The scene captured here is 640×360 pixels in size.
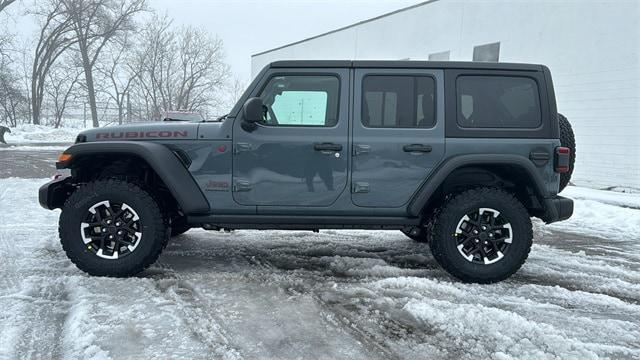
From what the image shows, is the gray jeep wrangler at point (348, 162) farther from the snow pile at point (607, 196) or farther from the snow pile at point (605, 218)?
the snow pile at point (607, 196)

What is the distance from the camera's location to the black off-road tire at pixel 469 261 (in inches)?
159

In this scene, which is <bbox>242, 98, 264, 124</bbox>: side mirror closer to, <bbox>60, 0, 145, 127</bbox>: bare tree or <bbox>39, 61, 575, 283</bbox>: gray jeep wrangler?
<bbox>39, 61, 575, 283</bbox>: gray jeep wrangler

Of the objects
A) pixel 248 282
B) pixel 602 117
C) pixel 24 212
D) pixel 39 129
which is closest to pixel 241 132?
pixel 248 282

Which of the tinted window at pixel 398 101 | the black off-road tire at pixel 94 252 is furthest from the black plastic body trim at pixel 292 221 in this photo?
the tinted window at pixel 398 101

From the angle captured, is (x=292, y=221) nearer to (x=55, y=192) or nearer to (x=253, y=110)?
(x=253, y=110)

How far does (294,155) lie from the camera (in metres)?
4.04

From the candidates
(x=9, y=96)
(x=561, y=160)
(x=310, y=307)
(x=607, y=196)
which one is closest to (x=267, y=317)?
(x=310, y=307)

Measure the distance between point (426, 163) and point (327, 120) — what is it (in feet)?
3.10

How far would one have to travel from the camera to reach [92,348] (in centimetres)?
272

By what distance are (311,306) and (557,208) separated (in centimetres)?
235

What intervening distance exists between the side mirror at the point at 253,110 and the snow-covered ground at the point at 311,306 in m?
1.39

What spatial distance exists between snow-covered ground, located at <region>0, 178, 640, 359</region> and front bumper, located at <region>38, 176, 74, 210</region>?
59 centimetres

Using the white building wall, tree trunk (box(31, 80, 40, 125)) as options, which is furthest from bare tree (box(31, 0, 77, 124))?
the white building wall

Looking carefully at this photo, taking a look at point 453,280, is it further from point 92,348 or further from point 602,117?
point 602,117
